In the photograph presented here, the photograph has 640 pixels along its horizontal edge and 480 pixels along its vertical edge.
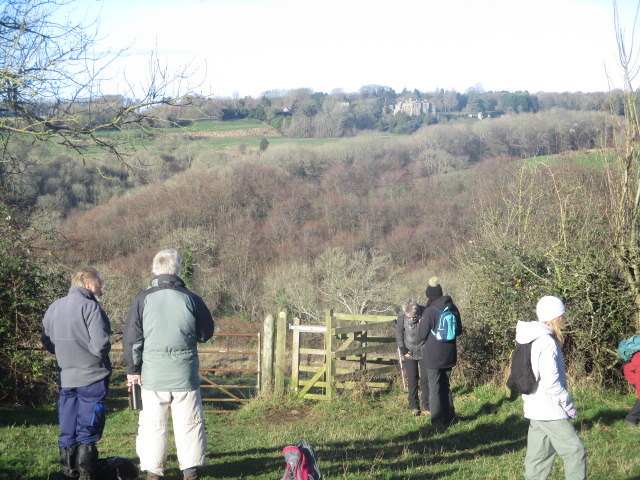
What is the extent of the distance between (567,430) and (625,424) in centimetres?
375

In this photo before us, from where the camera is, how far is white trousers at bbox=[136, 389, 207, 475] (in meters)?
4.80

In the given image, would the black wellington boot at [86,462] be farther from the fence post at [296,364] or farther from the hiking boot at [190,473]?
the fence post at [296,364]

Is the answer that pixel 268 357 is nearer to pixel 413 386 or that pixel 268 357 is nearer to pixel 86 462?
pixel 413 386

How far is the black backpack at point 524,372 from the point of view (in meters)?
4.45

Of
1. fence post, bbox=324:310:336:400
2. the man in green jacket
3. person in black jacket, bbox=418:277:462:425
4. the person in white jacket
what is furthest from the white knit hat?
fence post, bbox=324:310:336:400

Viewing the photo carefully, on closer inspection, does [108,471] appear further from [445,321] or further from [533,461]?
[445,321]

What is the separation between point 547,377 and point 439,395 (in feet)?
10.6

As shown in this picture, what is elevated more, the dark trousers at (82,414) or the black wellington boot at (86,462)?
the dark trousers at (82,414)

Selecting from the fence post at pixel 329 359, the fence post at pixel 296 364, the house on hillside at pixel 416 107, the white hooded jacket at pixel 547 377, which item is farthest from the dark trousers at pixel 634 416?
the house on hillside at pixel 416 107

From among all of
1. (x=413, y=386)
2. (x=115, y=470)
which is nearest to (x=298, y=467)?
(x=115, y=470)

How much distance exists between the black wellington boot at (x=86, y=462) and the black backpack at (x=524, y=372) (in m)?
3.18

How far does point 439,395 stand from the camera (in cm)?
750

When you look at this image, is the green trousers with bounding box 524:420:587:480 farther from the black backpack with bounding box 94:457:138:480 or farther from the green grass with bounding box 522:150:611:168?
the green grass with bounding box 522:150:611:168

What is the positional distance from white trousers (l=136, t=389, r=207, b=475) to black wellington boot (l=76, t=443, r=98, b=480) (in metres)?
0.35
